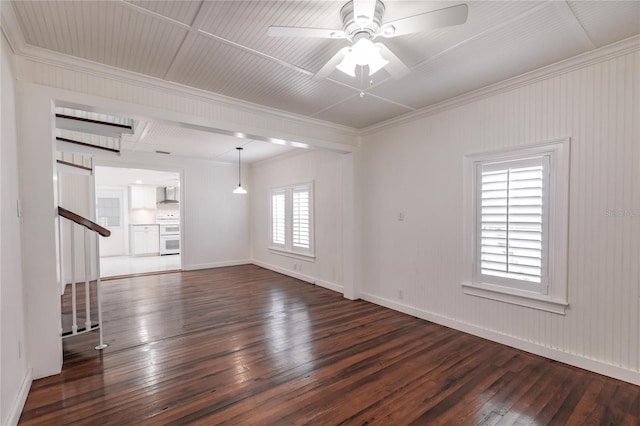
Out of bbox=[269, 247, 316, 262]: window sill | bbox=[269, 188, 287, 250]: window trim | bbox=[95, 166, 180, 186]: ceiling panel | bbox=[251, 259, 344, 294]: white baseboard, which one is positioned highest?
bbox=[95, 166, 180, 186]: ceiling panel

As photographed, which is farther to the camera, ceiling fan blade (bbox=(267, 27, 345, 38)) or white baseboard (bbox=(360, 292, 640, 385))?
white baseboard (bbox=(360, 292, 640, 385))

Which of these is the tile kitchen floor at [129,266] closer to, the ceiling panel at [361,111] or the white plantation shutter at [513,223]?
the ceiling panel at [361,111]

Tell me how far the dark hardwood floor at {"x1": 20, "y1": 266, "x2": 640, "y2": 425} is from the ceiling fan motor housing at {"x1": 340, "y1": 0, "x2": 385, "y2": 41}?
2.54 meters

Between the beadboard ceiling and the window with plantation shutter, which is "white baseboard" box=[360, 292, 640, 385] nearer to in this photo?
the window with plantation shutter

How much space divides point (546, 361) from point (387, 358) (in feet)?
4.74

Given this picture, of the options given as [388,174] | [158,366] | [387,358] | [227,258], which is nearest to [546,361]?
[387,358]

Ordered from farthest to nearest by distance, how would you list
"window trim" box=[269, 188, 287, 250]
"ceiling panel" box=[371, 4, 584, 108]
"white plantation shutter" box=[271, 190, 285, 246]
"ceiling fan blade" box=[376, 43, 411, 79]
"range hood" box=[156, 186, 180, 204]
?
"range hood" box=[156, 186, 180, 204] → "white plantation shutter" box=[271, 190, 285, 246] → "window trim" box=[269, 188, 287, 250] → "ceiling panel" box=[371, 4, 584, 108] → "ceiling fan blade" box=[376, 43, 411, 79]

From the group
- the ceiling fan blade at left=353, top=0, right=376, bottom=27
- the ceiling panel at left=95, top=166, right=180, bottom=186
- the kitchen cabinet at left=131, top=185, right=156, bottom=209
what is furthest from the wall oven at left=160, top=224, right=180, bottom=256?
the ceiling fan blade at left=353, top=0, right=376, bottom=27

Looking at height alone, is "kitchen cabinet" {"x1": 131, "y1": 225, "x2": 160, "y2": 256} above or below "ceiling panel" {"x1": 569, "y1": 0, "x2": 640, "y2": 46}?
below

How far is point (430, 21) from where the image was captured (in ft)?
5.38

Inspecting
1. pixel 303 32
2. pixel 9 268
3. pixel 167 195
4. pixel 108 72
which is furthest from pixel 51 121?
pixel 167 195

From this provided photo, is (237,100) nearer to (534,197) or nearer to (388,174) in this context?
(388,174)

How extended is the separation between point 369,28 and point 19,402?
3.40 meters

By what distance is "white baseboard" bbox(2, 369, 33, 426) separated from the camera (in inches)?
70.6
